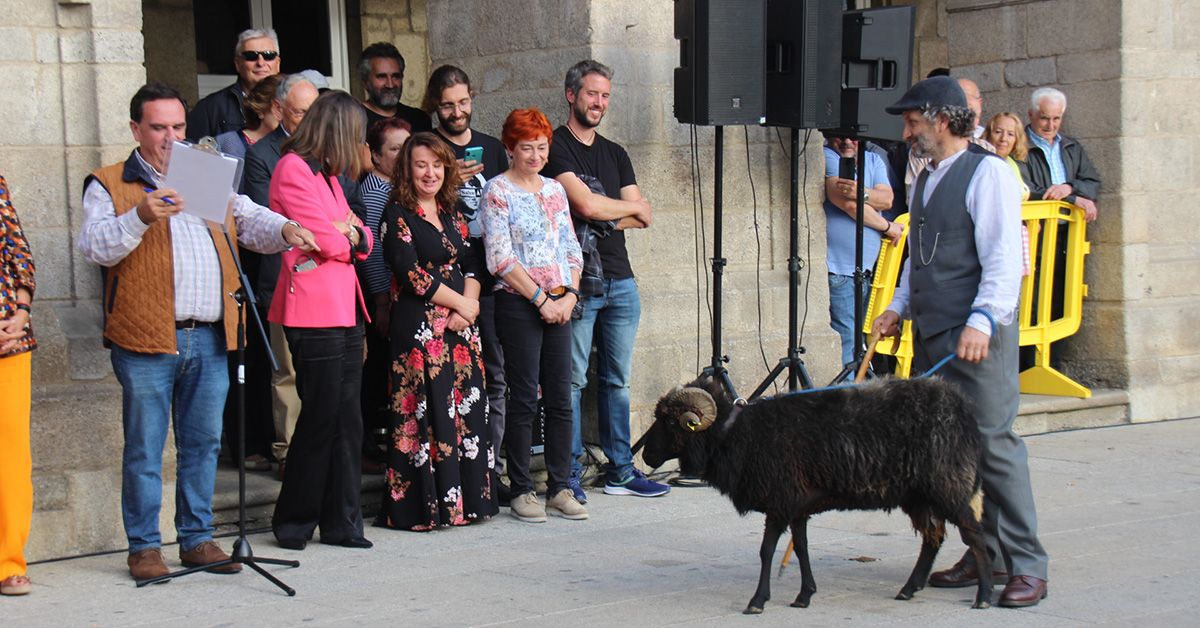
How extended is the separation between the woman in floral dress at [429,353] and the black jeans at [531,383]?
0.23 metres

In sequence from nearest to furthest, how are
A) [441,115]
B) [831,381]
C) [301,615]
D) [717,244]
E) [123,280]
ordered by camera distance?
[301,615] → [123,280] → [441,115] → [717,244] → [831,381]

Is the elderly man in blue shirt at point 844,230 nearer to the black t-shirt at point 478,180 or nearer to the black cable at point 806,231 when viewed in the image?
the black cable at point 806,231

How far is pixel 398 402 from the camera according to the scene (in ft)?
24.3

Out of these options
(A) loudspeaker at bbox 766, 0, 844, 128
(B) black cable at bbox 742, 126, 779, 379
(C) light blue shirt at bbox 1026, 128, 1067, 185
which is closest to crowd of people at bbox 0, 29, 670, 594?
(A) loudspeaker at bbox 766, 0, 844, 128

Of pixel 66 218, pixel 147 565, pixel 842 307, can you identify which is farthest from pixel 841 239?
pixel 147 565

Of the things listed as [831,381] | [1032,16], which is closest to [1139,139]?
[1032,16]

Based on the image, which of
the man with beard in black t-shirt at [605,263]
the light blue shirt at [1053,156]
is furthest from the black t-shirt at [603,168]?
the light blue shirt at [1053,156]

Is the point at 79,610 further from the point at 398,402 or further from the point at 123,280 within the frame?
the point at 398,402

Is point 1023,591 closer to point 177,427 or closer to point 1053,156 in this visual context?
point 177,427

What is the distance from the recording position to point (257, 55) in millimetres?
8039

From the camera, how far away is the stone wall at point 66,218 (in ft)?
22.5

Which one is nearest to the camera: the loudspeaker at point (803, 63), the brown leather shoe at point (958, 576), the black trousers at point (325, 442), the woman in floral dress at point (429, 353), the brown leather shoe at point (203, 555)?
the brown leather shoe at point (958, 576)

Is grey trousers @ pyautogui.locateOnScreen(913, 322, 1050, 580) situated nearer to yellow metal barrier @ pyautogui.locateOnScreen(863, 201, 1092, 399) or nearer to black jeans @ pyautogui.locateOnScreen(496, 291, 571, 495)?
black jeans @ pyautogui.locateOnScreen(496, 291, 571, 495)

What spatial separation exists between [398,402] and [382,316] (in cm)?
45
